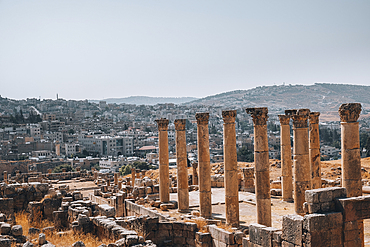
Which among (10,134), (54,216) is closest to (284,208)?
(54,216)

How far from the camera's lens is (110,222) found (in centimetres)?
1376

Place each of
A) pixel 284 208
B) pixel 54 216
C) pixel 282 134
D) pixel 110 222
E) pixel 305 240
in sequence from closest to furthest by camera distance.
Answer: pixel 305 240
pixel 110 222
pixel 54 216
pixel 284 208
pixel 282 134

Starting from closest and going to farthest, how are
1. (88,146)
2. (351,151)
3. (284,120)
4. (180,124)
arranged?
(351,151) → (180,124) → (284,120) → (88,146)

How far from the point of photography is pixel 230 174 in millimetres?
15438

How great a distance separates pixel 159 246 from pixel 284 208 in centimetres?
652

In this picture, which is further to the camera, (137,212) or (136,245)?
(137,212)

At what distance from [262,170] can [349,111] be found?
3.64 m

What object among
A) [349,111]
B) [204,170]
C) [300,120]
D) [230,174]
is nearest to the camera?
[349,111]

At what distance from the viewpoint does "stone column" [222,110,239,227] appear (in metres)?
15.2

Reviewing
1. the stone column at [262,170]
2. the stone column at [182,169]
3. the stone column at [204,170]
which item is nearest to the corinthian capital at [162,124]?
the stone column at [182,169]

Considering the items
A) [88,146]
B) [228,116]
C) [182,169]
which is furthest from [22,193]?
[88,146]

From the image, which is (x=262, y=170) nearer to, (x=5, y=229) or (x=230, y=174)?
(x=230, y=174)

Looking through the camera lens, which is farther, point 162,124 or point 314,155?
point 162,124

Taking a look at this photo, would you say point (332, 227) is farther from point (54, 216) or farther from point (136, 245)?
point (54, 216)
